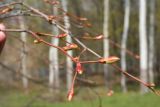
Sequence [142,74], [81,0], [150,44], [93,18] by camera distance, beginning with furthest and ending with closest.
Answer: [93,18], [81,0], [150,44], [142,74]

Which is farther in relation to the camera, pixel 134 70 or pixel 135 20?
pixel 134 70

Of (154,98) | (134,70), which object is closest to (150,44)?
(134,70)

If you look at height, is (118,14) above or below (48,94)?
above

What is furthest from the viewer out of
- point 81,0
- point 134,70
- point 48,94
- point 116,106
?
point 134,70

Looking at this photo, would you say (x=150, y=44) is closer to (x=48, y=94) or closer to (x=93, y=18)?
(x=93, y=18)

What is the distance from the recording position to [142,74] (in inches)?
→ 838

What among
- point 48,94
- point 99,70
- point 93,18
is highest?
point 93,18

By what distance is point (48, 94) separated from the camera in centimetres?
1802

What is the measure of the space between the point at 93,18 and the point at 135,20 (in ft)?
7.87

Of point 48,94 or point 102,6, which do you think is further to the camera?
point 102,6

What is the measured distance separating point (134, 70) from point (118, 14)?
378 centimetres

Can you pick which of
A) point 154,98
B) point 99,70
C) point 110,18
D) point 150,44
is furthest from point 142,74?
point 99,70

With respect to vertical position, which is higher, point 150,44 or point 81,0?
point 81,0

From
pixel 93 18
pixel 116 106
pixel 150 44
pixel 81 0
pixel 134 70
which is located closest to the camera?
pixel 116 106
